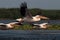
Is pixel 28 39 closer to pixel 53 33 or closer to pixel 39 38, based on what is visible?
pixel 39 38

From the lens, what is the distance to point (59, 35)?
7.98 feet

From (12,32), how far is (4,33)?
0.09 m

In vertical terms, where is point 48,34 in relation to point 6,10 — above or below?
below

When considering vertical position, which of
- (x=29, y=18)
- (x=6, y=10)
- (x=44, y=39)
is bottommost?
(x=44, y=39)

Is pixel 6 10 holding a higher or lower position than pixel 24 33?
higher

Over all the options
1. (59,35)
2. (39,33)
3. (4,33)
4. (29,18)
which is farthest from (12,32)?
(29,18)

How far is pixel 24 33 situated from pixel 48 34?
24 cm

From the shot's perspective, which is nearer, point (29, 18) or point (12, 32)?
point (12, 32)

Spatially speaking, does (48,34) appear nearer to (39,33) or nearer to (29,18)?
(39,33)

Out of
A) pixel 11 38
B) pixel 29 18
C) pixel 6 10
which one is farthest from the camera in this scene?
pixel 6 10

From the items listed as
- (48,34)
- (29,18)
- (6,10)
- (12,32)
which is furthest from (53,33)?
(6,10)

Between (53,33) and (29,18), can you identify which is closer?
(53,33)

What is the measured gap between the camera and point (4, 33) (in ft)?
8.13

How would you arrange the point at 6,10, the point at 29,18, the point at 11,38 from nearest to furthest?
the point at 11,38
the point at 29,18
the point at 6,10
